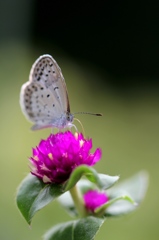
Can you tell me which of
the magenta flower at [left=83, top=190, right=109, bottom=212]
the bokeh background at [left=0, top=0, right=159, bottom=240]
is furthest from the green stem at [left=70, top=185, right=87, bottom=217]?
the bokeh background at [left=0, top=0, right=159, bottom=240]

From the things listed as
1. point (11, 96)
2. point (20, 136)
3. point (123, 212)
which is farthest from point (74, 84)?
point (123, 212)

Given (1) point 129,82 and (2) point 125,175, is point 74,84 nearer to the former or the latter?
(1) point 129,82

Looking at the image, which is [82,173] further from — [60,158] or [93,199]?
[93,199]

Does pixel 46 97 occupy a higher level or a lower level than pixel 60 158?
higher

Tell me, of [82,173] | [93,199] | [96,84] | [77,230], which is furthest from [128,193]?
[96,84]

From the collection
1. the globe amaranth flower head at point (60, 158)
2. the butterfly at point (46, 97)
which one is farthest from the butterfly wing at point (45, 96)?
the globe amaranth flower head at point (60, 158)

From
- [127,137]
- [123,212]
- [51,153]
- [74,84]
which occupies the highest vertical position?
[51,153]

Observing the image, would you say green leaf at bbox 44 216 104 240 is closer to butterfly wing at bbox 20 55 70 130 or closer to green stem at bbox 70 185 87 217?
green stem at bbox 70 185 87 217
